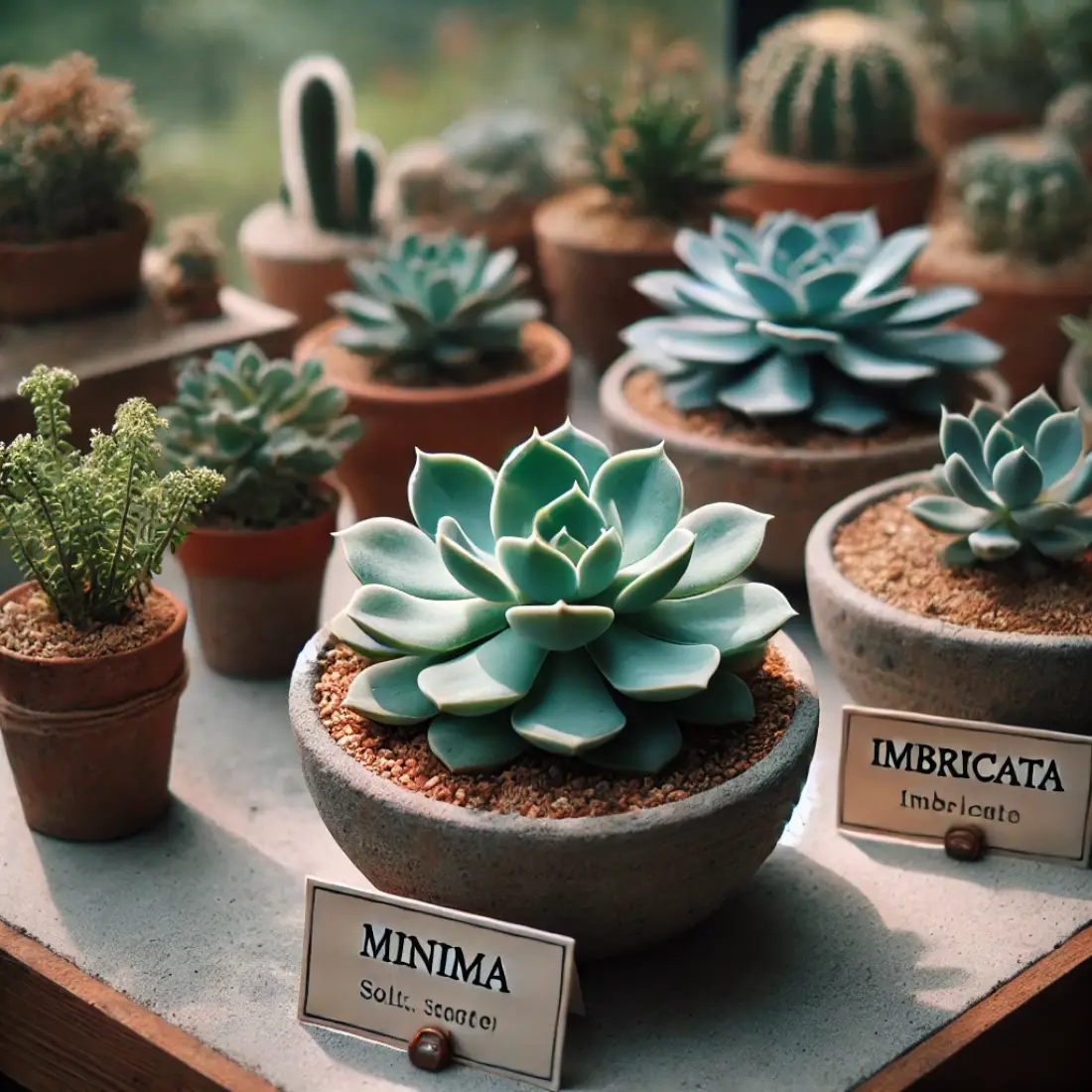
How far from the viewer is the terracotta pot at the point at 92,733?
5.33 feet

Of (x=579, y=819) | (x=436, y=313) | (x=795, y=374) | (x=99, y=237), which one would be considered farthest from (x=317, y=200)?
(x=579, y=819)

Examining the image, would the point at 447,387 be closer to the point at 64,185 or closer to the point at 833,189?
the point at 64,185

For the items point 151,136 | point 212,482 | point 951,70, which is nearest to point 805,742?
point 212,482

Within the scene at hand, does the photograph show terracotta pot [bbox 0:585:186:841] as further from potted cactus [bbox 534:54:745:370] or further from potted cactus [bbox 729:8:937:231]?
potted cactus [bbox 729:8:937:231]

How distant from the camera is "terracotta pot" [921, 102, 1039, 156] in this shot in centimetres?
357

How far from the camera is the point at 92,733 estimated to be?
5.42 ft

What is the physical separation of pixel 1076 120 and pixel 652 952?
2346mm

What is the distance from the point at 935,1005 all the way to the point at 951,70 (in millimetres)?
2704

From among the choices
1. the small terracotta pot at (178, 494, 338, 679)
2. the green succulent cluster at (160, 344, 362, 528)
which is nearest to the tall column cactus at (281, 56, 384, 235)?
the green succulent cluster at (160, 344, 362, 528)

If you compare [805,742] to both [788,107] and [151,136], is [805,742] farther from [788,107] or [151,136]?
[788,107]

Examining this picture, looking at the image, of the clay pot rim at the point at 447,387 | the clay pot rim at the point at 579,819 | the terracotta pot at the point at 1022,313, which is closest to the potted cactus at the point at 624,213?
the clay pot rim at the point at 447,387

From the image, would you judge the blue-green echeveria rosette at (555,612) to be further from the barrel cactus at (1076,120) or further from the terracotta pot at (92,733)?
the barrel cactus at (1076,120)

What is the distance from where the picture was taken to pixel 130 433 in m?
1.57

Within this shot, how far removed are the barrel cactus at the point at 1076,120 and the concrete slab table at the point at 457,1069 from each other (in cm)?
196
